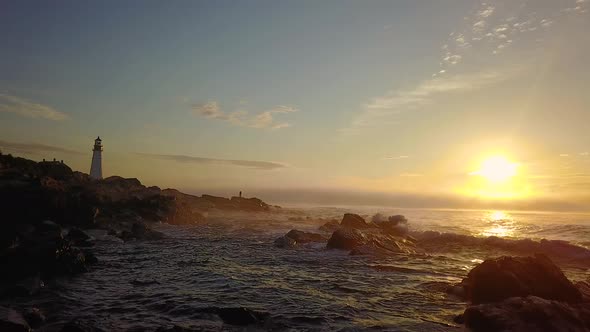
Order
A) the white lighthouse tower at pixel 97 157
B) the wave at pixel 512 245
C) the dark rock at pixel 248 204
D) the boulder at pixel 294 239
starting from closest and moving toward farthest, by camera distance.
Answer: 1. the wave at pixel 512 245
2. the boulder at pixel 294 239
3. the white lighthouse tower at pixel 97 157
4. the dark rock at pixel 248 204

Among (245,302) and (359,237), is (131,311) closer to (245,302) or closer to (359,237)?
(245,302)

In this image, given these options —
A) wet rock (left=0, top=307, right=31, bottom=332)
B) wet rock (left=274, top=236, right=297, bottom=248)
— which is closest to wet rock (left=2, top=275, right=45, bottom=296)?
wet rock (left=0, top=307, right=31, bottom=332)

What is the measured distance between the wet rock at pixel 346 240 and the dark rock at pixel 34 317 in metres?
20.8

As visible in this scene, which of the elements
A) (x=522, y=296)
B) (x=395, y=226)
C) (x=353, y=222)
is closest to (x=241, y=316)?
(x=522, y=296)

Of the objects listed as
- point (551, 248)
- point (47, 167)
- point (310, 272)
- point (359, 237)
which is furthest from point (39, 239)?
point (47, 167)

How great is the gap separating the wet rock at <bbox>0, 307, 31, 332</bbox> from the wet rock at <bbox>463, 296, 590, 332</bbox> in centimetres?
1378

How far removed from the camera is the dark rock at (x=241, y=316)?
40.6 ft

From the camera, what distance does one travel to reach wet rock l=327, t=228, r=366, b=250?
1134 inches

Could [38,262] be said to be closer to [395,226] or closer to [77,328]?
[77,328]

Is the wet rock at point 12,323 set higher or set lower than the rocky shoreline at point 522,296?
lower

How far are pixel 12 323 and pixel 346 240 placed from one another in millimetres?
22315

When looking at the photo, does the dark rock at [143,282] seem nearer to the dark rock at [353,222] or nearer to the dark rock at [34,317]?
the dark rock at [34,317]

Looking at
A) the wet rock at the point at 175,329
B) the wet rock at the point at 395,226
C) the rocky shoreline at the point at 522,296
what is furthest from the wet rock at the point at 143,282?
the wet rock at the point at 395,226

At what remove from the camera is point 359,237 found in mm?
29984
